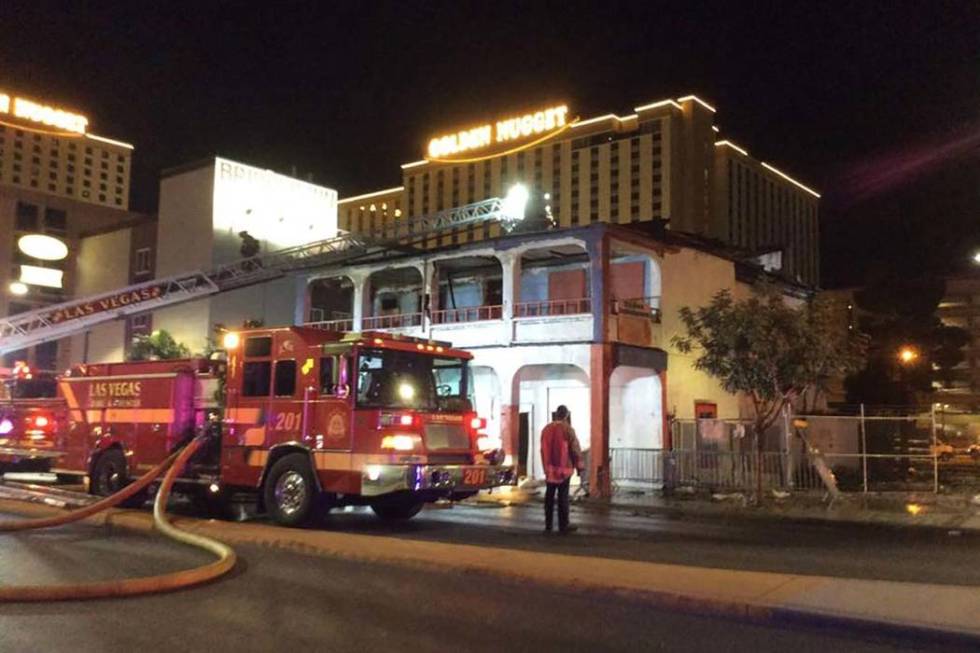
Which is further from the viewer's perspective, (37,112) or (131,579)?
(37,112)

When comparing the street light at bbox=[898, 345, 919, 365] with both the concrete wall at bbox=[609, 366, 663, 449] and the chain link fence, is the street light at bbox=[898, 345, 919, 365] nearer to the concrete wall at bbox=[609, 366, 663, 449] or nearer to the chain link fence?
the chain link fence

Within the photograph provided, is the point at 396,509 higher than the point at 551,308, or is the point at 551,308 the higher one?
the point at 551,308

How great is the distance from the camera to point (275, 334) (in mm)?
13570

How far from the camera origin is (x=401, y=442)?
12.5m

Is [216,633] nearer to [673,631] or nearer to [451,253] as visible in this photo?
[673,631]

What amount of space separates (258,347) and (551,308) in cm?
1259

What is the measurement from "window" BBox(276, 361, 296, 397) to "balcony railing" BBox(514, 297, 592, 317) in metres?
10.7

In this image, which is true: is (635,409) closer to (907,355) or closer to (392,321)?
(392,321)

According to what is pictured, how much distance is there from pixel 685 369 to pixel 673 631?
60.0 feet

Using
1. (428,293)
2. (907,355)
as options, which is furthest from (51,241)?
(907,355)

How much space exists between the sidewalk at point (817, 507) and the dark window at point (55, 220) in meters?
37.0

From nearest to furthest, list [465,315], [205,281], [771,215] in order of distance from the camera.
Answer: [465,315] → [205,281] → [771,215]

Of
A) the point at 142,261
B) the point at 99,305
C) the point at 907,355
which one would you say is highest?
the point at 142,261

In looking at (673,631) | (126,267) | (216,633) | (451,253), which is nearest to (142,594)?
(216,633)
